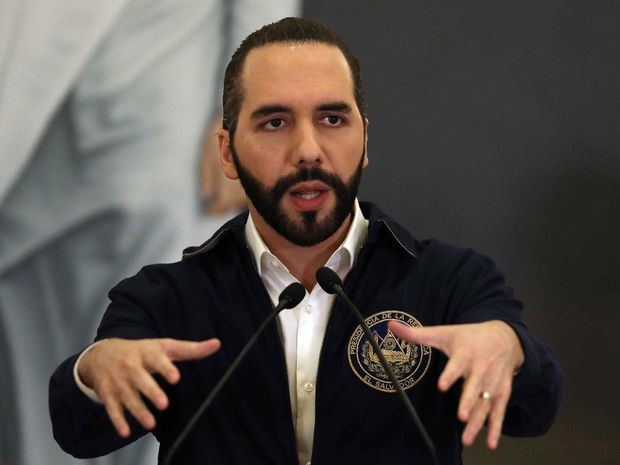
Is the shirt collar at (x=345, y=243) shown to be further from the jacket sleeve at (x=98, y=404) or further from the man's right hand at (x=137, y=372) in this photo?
the man's right hand at (x=137, y=372)

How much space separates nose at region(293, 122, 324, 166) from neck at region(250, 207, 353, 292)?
0.55 ft

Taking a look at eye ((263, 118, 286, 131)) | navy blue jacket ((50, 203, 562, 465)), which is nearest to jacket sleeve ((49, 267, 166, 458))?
navy blue jacket ((50, 203, 562, 465))

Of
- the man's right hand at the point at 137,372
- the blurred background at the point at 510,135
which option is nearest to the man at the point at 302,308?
the man's right hand at the point at 137,372

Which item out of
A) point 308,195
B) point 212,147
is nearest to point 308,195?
point 308,195

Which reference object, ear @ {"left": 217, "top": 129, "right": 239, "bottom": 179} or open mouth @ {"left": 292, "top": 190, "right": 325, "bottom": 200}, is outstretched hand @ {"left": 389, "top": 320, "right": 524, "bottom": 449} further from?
ear @ {"left": 217, "top": 129, "right": 239, "bottom": 179}

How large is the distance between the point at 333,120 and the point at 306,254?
9.7 inches

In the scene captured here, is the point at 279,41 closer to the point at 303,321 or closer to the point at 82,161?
the point at 303,321

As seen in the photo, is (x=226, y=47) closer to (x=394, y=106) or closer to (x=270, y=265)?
(x=394, y=106)

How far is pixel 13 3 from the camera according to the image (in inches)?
89.2

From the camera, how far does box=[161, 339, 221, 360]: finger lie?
110 cm

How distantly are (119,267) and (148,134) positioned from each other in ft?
1.17

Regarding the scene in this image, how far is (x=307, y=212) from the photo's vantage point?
1.44 meters

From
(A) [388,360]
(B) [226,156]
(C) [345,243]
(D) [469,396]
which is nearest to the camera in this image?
(D) [469,396]

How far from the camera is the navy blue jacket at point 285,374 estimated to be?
1.33 metres
